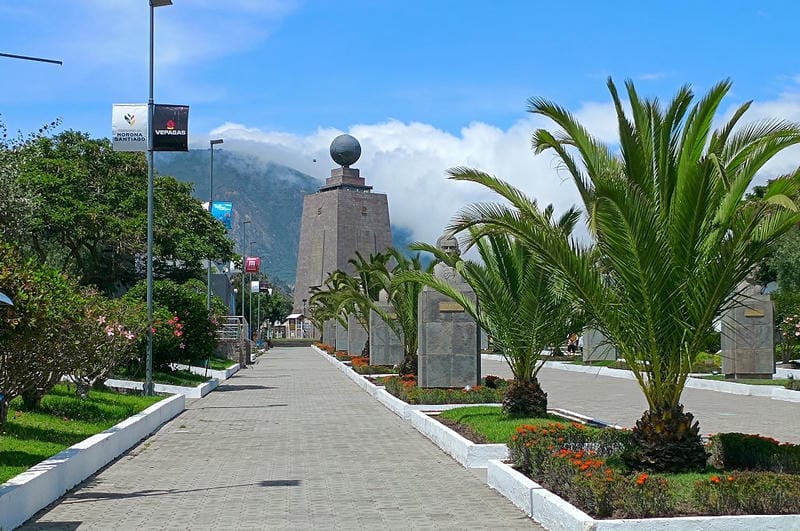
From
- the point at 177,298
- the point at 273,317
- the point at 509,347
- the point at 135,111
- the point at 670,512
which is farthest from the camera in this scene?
the point at 273,317

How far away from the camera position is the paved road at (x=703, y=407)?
17.3 m

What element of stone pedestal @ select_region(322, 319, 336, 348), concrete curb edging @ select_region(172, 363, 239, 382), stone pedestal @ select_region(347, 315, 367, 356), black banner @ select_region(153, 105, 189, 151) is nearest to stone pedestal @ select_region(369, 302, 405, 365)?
Result: concrete curb edging @ select_region(172, 363, 239, 382)

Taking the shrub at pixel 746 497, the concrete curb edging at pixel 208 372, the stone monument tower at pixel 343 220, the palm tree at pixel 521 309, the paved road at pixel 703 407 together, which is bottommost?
the concrete curb edging at pixel 208 372

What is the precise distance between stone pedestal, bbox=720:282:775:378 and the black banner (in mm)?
15431

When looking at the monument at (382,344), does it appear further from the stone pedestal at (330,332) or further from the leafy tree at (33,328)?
the stone pedestal at (330,332)

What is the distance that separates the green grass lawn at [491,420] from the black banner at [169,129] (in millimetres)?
8975

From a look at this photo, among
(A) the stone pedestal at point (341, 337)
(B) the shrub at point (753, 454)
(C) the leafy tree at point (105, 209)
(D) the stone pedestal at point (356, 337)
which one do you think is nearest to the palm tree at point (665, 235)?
(B) the shrub at point (753, 454)

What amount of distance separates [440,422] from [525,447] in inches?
226

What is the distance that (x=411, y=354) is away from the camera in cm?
2795

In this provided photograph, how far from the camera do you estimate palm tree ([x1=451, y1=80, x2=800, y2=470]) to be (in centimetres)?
975

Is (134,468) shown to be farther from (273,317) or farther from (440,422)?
(273,317)

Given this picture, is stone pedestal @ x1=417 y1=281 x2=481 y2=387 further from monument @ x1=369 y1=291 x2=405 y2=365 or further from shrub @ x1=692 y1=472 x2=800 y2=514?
monument @ x1=369 y1=291 x2=405 y2=365

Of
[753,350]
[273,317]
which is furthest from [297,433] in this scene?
[273,317]

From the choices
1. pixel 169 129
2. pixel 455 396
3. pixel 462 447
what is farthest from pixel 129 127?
pixel 462 447
